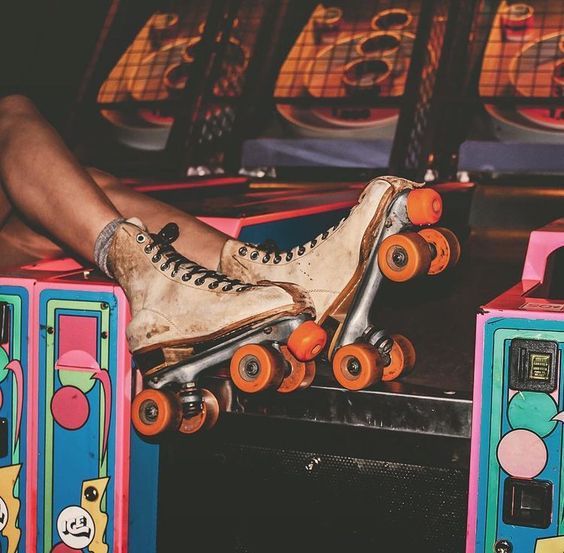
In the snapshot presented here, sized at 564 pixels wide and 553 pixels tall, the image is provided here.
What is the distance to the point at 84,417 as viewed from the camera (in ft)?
4.41

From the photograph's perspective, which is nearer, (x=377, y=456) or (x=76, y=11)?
(x=377, y=456)

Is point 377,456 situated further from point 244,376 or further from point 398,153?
point 398,153

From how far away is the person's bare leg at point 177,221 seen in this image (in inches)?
59.7

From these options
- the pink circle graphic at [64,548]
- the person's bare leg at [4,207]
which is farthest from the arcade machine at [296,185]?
the person's bare leg at [4,207]

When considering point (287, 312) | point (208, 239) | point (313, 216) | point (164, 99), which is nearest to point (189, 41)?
point (164, 99)

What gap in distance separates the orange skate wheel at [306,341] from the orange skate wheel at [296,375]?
83mm

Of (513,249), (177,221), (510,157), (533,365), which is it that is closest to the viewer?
(533,365)

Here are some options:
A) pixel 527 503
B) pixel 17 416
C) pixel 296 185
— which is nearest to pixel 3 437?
pixel 17 416

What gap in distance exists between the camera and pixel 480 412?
1188 mm

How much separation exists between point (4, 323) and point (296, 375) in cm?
43

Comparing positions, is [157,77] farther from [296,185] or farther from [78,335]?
[78,335]

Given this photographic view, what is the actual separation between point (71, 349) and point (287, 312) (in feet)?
1.05

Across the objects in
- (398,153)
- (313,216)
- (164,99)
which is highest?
(164,99)

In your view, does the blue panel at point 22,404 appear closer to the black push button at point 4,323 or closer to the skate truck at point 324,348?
the black push button at point 4,323
